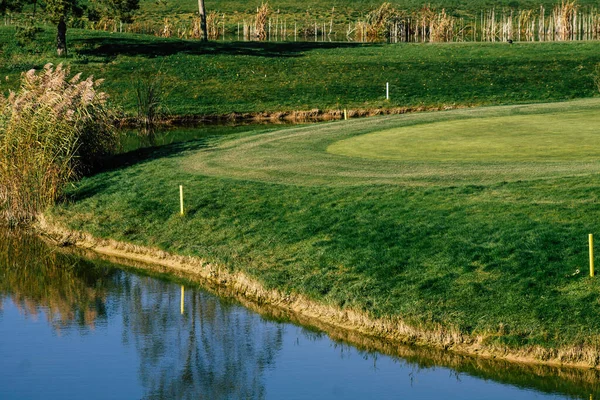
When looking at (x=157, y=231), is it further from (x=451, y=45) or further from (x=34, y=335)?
(x=451, y=45)

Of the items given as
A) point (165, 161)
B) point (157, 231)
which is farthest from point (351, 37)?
point (157, 231)

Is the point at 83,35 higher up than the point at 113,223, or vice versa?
the point at 83,35

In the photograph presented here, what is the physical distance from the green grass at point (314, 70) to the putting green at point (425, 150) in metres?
16.7

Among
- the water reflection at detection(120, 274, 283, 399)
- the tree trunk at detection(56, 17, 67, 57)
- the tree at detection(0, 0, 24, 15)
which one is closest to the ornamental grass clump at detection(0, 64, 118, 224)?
the water reflection at detection(120, 274, 283, 399)

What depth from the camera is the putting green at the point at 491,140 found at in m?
29.5

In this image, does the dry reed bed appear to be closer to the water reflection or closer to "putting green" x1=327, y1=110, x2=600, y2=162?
"putting green" x1=327, y1=110, x2=600, y2=162

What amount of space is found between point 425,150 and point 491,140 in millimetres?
2460

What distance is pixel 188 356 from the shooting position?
62.4 feet

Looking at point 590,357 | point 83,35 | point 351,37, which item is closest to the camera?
point 590,357

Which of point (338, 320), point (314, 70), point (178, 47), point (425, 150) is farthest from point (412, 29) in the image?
point (338, 320)

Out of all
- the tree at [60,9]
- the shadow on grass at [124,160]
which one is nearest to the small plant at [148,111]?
the shadow on grass at [124,160]

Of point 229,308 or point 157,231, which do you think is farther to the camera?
point 157,231

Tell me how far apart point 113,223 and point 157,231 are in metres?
1.89

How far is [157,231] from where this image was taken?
27062 mm
